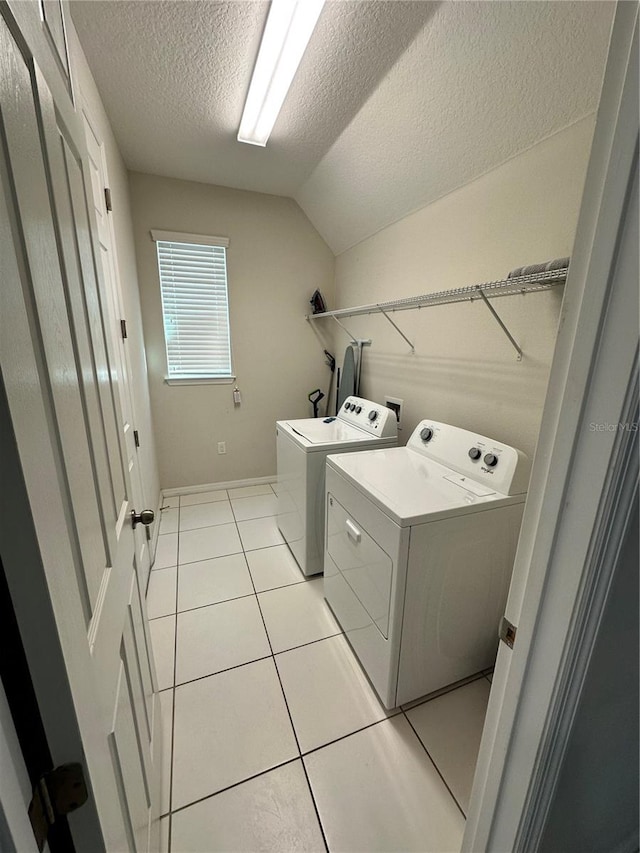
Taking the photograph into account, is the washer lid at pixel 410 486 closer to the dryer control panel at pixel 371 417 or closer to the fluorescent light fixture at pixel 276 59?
the dryer control panel at pixel 371 417

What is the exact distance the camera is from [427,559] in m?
1.22

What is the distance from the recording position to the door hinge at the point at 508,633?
2.13ft

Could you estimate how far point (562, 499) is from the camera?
0.53 meters

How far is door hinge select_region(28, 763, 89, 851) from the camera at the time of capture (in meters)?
0.40

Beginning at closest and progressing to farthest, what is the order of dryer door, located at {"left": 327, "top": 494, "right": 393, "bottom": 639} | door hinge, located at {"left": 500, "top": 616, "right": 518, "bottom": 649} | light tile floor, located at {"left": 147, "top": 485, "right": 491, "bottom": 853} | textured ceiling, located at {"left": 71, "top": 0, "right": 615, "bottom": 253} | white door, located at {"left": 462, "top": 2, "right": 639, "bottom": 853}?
white door, located at {"left": 462, "top": 2, "right": 639, "bottom": 853} → door hinge, located at {"left": 500, "top": 616, "right": 518, "bottom": 649} → light tile floor, located at {"left": 147, "top": 485, "right": 491, "bottom": 853} → textured ceiling, located at {"left": 71, "top": 0, "right": 615, "bottom": 253} → dryer door, located at {"left": 327, "top": 494, "right": 393, "bottom": 639}

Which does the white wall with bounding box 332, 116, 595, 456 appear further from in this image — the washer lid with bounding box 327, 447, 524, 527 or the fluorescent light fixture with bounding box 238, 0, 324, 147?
the fluorescent light fixture with bounding box 238, 0, 324, 147

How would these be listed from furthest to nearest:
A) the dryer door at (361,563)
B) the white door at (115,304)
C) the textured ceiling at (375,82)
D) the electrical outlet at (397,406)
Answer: the electrical outlet at (397,406) → the white door at (115,304) → the dryer door at (361,563) → the textured ceiling at (375,82)

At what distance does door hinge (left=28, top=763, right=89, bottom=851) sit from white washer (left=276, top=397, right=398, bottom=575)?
5.10 ft

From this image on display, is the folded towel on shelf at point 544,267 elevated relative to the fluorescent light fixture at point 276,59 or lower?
lower

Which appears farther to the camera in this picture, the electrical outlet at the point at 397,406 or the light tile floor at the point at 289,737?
the electrical outlet at the point at 397,406

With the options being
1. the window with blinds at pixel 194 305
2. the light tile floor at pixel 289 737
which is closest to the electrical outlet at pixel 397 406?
the light tile floor at pixel 289 737

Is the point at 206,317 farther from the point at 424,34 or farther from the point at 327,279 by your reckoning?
the point at 424,34

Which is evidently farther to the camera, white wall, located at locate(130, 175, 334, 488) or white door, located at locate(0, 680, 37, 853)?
white wall, located at locate(130, 175, 334, 488)

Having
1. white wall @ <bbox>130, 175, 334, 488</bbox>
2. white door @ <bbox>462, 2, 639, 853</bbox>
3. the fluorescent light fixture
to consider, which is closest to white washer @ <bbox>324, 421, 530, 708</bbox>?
white door @ <bbox>462, 2, 639, 853</bbox>
